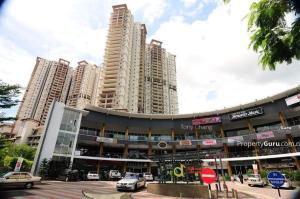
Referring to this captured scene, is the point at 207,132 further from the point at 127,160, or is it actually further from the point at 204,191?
the point at 204,191

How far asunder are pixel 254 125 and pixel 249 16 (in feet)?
138

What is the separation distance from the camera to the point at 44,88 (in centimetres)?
9981

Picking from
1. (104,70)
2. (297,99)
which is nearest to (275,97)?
(297,99)

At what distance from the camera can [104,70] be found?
84125 mm

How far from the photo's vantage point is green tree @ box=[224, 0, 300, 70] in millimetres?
3129

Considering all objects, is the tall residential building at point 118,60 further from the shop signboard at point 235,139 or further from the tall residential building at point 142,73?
the shop signboard at point 235,139

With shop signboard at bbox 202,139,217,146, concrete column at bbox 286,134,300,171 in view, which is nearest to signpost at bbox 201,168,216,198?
concrete column at bbox 286,134,300,171

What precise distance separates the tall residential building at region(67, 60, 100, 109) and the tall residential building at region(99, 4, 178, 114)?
68.2 ft

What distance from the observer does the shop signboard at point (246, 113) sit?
35969 millimetres

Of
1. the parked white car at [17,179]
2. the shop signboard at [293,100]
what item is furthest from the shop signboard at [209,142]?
the parked white car at [17,179]

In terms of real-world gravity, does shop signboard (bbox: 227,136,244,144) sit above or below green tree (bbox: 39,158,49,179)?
above

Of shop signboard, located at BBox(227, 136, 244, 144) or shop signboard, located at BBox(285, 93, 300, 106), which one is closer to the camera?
shop signboard, located at BBox(285, 93, 300, 106)

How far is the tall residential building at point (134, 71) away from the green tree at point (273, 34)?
74.3 m

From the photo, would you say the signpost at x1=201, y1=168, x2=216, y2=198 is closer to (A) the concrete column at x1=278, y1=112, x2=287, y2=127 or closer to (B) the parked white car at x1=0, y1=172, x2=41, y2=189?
(B) the parked white car at x1=0, y1=172, x2=41, y2=189
